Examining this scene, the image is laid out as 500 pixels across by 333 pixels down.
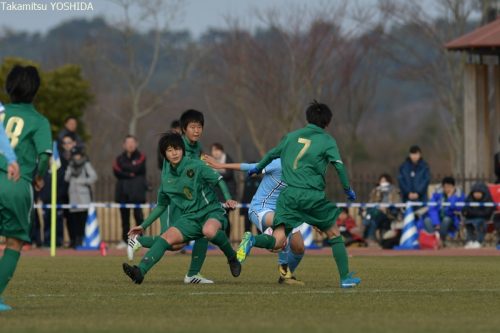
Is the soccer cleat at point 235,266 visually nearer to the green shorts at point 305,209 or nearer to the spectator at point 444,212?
the green shorts at point 305,209

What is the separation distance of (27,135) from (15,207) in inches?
24.9

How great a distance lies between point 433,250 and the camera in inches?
1032

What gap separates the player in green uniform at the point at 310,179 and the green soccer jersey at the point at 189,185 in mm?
643

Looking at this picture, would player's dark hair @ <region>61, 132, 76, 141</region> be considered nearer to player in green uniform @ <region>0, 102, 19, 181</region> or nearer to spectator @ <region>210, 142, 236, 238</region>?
spectator @ <region>210, 142, 236, 238</region>

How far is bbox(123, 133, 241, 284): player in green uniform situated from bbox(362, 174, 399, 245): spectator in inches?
521

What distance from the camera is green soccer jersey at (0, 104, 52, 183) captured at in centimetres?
1112

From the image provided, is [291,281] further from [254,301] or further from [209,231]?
[254,301]

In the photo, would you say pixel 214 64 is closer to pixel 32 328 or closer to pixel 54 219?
pixel 54 219

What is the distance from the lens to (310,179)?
1391 cm

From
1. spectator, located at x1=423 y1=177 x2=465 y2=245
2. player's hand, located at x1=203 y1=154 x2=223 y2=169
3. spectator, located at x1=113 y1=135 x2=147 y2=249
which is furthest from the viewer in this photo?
spectator, located at x1=423 y1=177 x2=465 y2=245

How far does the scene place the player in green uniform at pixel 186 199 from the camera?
14.2m

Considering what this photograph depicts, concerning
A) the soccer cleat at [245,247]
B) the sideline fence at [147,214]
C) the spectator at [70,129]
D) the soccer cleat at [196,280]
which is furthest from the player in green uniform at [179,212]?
the sideline fence at [147,214]

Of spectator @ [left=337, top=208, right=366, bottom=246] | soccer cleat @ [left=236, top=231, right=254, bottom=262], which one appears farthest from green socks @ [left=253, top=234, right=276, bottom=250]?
spectator @ [left=337, top=208, right=366, bottom=246]

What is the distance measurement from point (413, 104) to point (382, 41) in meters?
99.5
